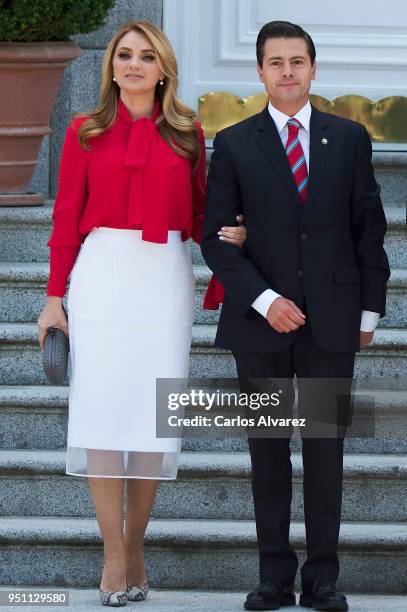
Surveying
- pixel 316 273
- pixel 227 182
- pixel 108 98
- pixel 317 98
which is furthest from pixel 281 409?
pixel 317 98

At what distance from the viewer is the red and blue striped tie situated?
150 inches

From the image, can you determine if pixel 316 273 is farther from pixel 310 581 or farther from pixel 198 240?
pixel 310 581

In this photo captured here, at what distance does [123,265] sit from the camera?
3.91 m

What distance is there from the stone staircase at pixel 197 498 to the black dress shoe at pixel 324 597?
462 mm

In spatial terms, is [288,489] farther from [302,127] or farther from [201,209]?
[302,127]

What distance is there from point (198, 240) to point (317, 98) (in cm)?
198

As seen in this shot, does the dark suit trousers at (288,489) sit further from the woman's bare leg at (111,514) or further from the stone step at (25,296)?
the stone step at (25,296)

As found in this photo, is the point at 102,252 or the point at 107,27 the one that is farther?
the point at 107,27

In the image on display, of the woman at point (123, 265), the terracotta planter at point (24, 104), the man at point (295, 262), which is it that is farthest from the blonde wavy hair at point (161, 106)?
the terracotta planter at point (24, 104)

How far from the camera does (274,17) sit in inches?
231

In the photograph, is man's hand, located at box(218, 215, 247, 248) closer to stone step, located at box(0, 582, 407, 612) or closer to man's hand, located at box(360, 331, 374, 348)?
man's hand, located at box(360, 331, 374, 348)

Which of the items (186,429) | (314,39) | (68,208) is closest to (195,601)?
(186,429)

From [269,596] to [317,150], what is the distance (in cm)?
121

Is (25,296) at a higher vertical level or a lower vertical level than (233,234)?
lower
